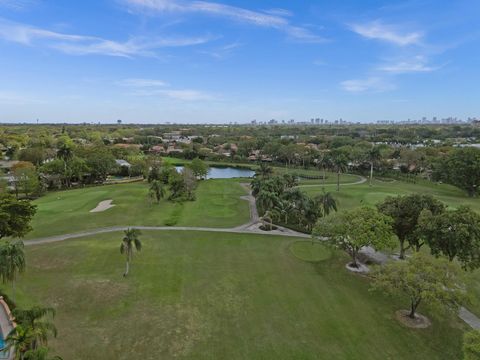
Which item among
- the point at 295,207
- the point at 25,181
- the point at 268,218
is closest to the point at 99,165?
the point at 25,181

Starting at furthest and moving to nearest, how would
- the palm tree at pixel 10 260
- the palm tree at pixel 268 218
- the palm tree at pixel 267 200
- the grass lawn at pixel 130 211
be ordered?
the grass lawn at pixel 130 211 < the palm tree at pixel 267 200 < the palm tree at pixel 268 218 < the palm tree at pixel 10 260

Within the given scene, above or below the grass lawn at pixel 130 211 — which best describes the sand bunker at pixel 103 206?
above

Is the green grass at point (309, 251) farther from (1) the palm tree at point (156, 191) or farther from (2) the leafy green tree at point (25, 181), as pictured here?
(2) the leafy green tree at point (25, 181)

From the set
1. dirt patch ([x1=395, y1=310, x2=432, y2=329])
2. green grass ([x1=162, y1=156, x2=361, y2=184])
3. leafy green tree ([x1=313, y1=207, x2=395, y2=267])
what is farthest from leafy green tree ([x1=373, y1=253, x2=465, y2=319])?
green grass ([x1=162, y1=156, x2=361, y2=184])

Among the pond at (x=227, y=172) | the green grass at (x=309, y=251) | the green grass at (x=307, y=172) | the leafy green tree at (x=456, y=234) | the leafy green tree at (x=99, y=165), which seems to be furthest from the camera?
the pond at (x=227, y=172)

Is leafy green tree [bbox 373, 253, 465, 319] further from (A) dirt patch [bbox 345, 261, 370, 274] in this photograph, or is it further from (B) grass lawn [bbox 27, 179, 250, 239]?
(B) grass lawn [bbox 27, 179, 250, 239]

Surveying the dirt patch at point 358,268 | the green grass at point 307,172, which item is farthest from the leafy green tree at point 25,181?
the dirt patch at point 358,268

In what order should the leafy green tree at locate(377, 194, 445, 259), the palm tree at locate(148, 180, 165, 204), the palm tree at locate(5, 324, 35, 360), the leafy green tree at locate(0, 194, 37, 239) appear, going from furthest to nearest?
the palm tree at locate(148, 180, 165, 204), the leafy green tree at locate(0, 194, 37, 239), the leafy green tree at locate(377, 194, 445, 259), the palm tree at locate(5, 324, 35, 360)

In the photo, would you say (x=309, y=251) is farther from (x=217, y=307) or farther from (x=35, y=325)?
(x=35, y=325)
